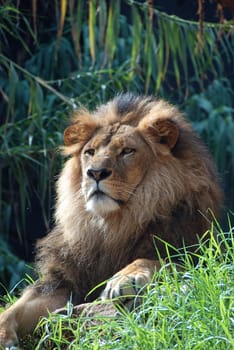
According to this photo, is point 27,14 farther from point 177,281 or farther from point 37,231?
point 177,281

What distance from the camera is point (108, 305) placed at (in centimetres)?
470

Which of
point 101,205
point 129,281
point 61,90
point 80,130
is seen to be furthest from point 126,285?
point 61,90

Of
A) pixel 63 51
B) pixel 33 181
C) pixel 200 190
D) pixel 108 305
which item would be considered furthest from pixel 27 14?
pixel 108 305

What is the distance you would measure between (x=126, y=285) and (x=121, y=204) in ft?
2.17

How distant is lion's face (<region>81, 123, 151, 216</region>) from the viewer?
16.9 ft

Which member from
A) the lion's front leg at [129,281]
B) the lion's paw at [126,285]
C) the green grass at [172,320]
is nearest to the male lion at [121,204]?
the lion's front leg at [129,281]

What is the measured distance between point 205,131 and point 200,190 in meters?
3.27

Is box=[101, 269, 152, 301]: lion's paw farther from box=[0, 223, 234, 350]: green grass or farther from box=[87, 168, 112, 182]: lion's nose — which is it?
box=[87, 168, 112, 182]: lion's nose

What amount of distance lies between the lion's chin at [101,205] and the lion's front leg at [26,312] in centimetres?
36

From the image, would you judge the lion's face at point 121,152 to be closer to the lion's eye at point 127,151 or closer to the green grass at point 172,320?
the lion's eye at point 127,151

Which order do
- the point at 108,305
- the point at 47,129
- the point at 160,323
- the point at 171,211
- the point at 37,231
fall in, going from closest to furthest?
the point at 160,323
the point at 108,305
the point at 171,211
the point at 47,129
the point at 37,231

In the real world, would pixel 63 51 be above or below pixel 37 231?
above

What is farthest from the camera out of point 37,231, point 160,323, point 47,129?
point 37,231

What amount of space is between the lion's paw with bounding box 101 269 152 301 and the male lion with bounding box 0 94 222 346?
1.08 feet
